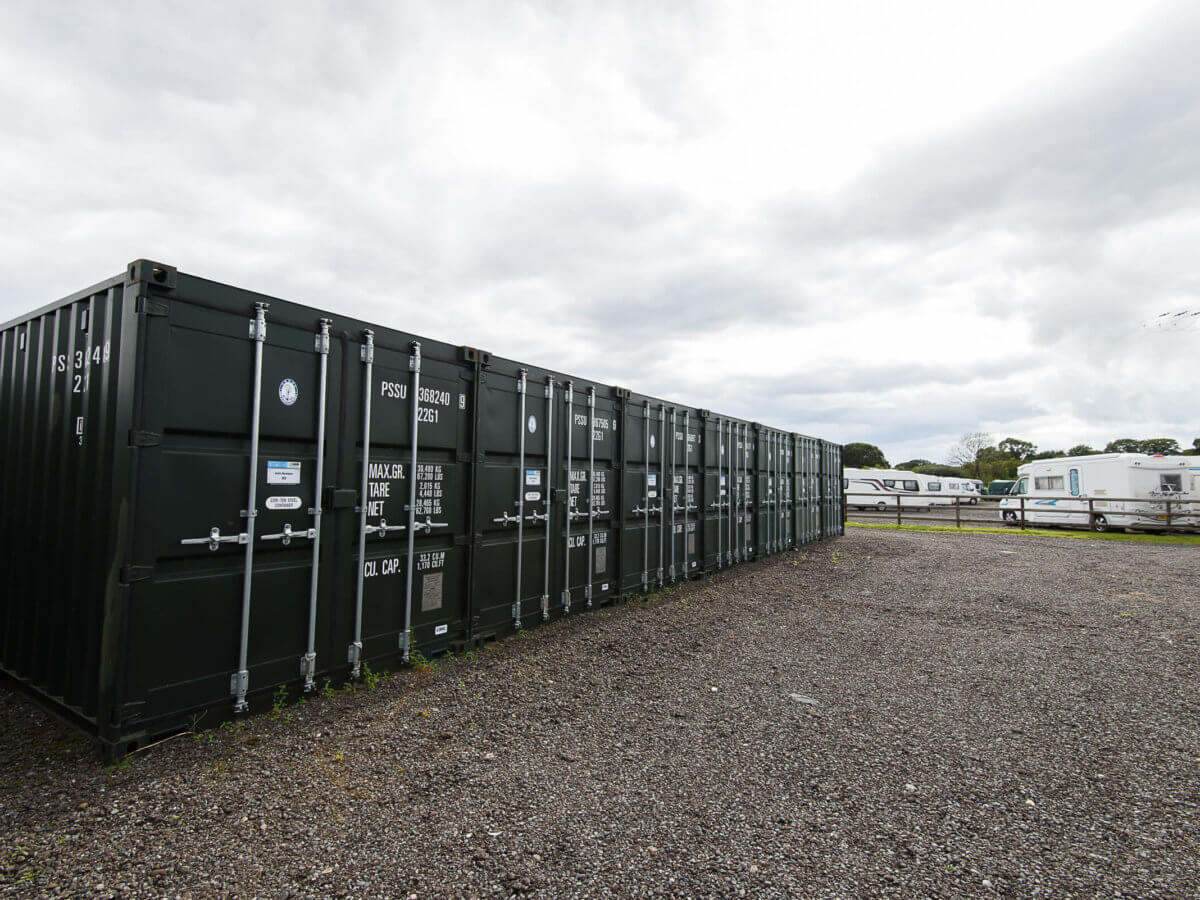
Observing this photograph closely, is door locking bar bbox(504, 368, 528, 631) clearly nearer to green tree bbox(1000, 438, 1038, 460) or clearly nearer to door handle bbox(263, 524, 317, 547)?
door handle bbox(263, 524, 317, 547)

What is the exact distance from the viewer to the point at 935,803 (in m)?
3.59

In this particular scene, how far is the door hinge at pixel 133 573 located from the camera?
395 cm

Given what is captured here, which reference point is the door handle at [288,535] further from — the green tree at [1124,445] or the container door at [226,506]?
the green tree at [1124,445]

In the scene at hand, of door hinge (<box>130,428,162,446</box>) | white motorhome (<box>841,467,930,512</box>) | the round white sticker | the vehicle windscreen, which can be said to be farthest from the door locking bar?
white motorhome (<box>841,467,930,512</box>)

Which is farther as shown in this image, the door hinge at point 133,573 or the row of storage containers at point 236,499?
the row of storage containers at point 236,499

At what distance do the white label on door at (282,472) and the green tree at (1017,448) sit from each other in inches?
3554

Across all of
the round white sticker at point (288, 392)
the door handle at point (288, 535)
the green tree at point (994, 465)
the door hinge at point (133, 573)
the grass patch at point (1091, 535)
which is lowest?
the grass patch at point (1091, 535)

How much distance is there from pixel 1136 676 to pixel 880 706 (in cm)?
314

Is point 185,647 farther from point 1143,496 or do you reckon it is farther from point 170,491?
point 1143,496

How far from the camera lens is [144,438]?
403cm

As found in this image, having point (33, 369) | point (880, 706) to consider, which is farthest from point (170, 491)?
point (880, 706)

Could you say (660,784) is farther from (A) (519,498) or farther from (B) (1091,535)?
(B) (1091,535)

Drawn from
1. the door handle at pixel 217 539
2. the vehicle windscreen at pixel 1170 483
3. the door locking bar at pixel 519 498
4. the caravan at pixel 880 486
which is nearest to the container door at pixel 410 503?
the door locking bar at pixel 519 498

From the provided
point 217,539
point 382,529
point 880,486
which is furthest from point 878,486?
point 217,539
